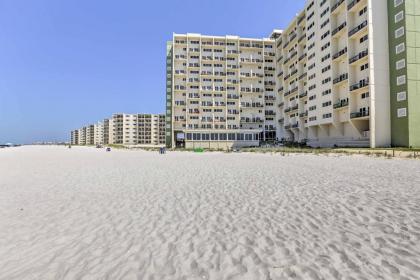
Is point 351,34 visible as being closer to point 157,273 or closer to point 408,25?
point 408,25

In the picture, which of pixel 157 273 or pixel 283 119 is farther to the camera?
pixel 283 119

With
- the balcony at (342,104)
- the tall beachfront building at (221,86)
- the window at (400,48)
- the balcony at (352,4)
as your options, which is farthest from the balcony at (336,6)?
the tall beachfront building at (221,86)

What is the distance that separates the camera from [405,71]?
36.5m

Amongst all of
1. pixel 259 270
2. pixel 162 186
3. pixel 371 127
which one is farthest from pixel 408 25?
pixel 259 270

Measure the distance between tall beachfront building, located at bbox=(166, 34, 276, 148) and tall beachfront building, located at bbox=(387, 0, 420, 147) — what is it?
4063 centimetres

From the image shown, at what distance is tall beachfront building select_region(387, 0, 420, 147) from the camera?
35.7m

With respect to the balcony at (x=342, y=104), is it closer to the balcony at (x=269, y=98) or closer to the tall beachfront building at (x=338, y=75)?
the tall beachfront building at (x=338, y=75)

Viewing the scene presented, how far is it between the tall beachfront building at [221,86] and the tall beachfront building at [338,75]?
8572 mm

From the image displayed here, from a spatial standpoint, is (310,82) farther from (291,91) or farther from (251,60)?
(251,60)

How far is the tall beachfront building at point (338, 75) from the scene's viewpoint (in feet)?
131

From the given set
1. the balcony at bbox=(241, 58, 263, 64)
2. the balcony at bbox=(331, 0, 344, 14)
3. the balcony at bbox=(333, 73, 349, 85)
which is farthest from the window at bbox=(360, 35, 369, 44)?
the balcony at bbox=(241, 58, 263, 64)

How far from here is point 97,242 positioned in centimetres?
485

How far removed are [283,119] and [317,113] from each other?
19.4 m

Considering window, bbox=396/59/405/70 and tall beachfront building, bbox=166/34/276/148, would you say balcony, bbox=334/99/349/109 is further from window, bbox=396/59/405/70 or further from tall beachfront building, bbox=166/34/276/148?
tall beachfront building, bbox=166/34/276/148
